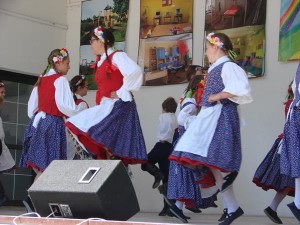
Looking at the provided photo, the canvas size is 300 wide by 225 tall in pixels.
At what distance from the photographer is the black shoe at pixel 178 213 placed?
17.7 feet

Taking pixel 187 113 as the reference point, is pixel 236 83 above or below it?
above

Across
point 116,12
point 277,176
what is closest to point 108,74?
A: point 277,176

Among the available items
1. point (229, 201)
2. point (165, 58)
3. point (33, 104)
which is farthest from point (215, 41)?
point (165, 58)

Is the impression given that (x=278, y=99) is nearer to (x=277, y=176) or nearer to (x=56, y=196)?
(x=277, y=176)

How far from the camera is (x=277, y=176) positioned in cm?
539

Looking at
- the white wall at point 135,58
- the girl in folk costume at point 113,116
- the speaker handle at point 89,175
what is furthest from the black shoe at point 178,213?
the speaker handle at point 89,175

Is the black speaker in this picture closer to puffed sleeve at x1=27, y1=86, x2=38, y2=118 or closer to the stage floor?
the stage floor

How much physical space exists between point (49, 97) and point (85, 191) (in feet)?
7.75

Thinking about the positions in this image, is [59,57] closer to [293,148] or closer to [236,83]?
[236,83]

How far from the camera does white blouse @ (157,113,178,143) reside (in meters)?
6.39

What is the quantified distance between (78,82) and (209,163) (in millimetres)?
2080

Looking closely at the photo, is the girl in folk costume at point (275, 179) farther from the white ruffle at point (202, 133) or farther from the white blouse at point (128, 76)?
the white blouse at point (128, 76)

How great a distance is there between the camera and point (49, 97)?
566cm

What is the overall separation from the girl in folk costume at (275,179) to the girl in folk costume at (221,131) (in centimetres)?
70
